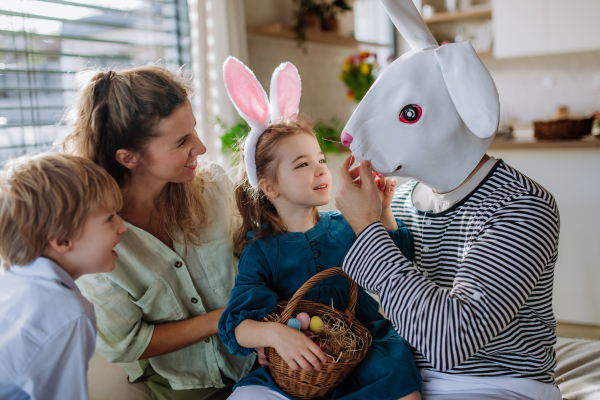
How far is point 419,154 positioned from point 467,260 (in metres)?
0.24

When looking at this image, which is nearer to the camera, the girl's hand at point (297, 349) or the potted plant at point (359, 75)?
the girl's hand at point (297, 349)

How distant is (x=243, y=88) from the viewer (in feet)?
4.25

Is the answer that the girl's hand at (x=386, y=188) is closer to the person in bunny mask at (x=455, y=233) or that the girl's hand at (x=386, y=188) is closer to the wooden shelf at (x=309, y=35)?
the person in bunny mask at (x=455, y=233)

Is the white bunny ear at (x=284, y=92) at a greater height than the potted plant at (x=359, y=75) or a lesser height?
lesser

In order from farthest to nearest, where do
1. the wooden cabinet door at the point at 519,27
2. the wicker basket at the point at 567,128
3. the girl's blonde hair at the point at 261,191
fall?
the wooden cabinet door at the point at 519,27, the wicker basket at the point at 567,128, the girl's blonde hair at the point at 261,191

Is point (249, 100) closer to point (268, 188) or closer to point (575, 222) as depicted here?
point (268, 188)

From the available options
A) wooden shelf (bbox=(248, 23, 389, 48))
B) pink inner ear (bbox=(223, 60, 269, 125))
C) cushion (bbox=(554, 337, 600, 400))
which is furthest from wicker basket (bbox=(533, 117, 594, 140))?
pink inner ear (bbox=(223, 60, 269, 125))

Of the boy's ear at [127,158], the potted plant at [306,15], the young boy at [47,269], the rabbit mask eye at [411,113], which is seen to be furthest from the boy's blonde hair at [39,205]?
the potted plant at [306,15]

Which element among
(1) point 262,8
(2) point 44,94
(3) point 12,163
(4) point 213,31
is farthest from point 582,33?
(3) point 12,163

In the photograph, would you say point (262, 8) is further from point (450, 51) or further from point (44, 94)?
point (450, 51)

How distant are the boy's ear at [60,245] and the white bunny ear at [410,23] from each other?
2.69ft

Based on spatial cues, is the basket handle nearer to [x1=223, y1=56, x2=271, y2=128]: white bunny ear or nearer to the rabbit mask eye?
the rabbit mask eye

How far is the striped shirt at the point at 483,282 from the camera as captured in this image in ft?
2.98

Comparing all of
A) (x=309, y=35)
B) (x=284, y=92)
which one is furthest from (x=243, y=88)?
(x=309, y=35)
